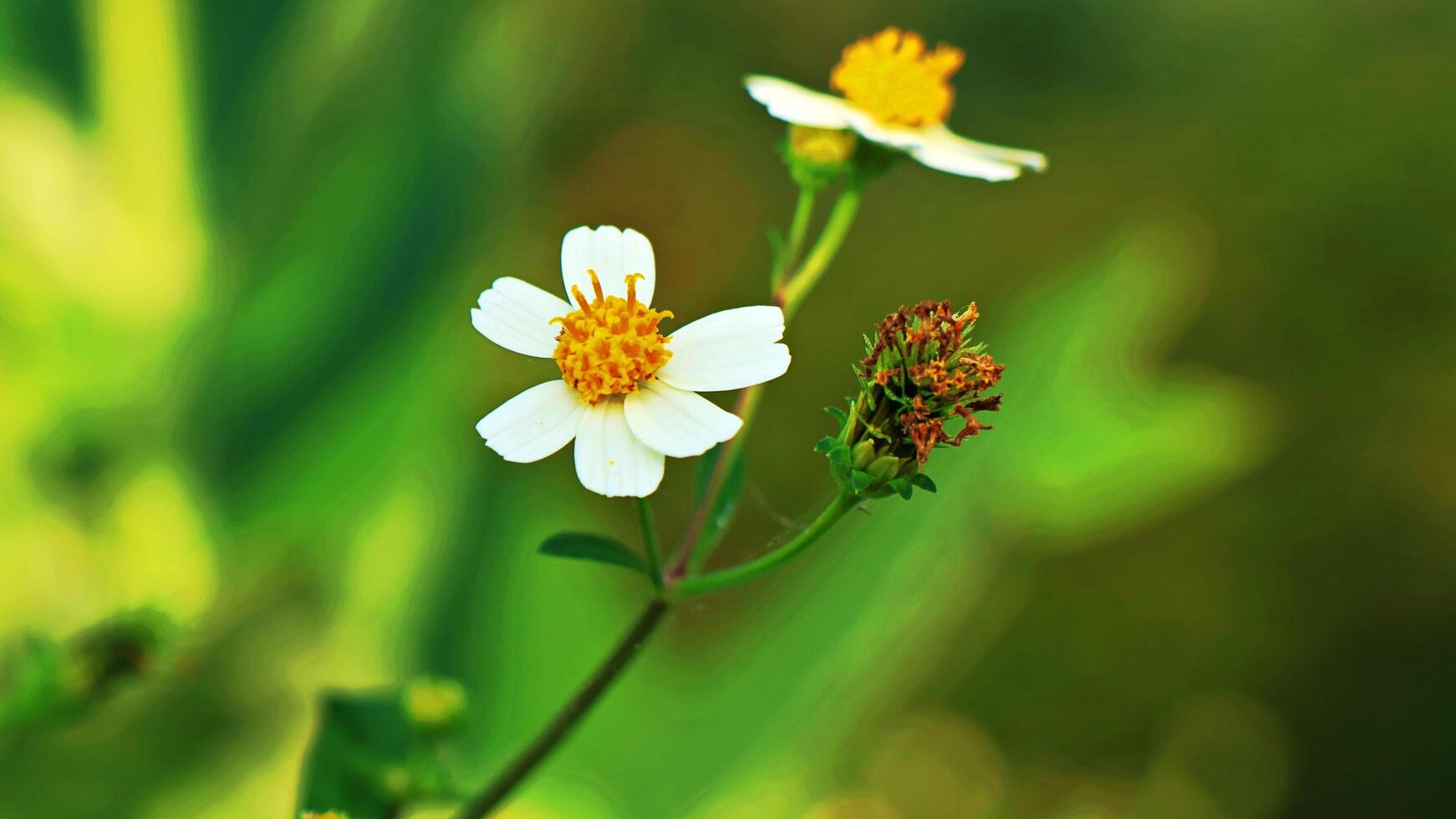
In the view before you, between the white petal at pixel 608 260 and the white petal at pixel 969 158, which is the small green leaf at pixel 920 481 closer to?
the white petal at pixel 608 260

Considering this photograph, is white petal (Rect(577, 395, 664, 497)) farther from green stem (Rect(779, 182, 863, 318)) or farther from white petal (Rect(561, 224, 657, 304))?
green stem (Rect(779, 182, 863, 318))

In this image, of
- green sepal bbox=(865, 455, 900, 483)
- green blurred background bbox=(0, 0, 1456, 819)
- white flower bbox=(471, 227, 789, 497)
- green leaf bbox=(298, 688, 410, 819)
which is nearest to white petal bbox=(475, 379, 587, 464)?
white flower bbox=(471, 227, 789, 497)

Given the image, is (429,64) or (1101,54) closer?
(429,64)

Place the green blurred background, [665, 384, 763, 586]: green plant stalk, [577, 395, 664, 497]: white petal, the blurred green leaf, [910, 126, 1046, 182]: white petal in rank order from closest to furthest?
[577, 395, 664, 497]: white petal < [665, 384, 763, 586]: green plant stalk < the blurred green leaf < [910, 126, 1046, 182]: white petal < the green blurred background

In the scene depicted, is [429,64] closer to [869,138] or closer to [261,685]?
[261,685]

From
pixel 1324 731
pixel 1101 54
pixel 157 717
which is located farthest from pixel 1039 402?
pixel 1101 54
